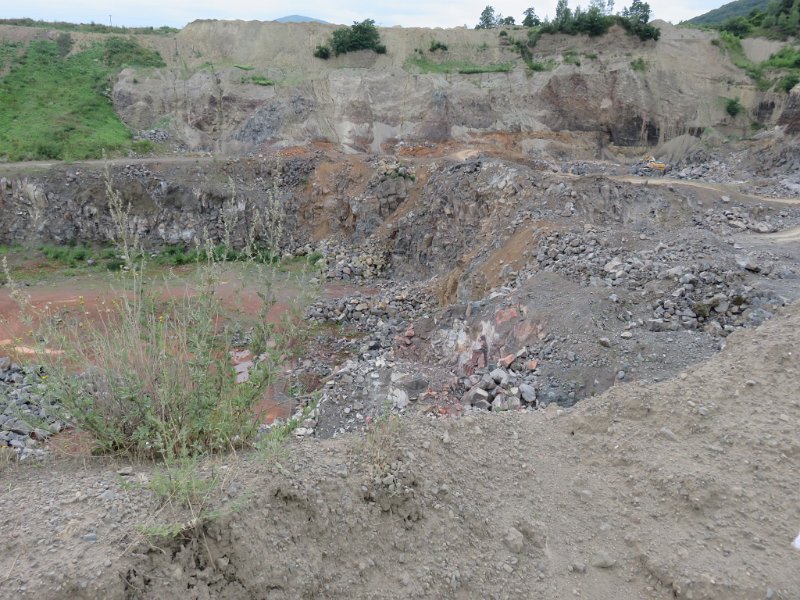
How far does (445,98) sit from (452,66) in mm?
4481

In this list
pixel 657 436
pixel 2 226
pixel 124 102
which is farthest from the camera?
pixel 124 102

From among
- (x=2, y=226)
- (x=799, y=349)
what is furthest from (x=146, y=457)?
(x=2, y=226)

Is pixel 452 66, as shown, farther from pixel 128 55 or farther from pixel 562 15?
pixel 128 55

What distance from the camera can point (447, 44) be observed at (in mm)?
33688

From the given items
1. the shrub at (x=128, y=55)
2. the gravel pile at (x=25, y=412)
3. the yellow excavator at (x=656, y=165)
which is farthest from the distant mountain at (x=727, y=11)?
the gravel pile at (x=25, y=412)

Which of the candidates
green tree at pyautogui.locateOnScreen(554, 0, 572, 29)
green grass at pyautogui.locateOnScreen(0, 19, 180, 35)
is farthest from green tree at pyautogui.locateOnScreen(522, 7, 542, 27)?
green grass at pyautogui.locateOnScreen(0, 19, 180, 35)

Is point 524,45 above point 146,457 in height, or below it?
above

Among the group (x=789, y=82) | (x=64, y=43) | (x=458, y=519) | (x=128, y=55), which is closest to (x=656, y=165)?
(x=789, y=82)

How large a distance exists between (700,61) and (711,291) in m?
27.2

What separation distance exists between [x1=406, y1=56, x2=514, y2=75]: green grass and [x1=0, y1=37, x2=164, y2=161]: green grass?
48.3ft

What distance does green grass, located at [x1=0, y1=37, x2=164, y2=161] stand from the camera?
2347cm

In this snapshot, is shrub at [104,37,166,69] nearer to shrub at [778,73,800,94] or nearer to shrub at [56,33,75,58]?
shrub at [56,33,75,58]

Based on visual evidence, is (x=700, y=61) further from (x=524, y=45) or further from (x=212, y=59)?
(x=212, y=59)

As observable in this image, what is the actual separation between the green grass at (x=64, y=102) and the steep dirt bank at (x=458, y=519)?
70.1 feet
